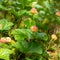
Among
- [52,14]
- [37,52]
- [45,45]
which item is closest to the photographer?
[37,52]

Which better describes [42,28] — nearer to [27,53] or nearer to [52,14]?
[52,14]

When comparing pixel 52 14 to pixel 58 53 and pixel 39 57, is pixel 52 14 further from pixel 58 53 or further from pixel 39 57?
pixel 39 57

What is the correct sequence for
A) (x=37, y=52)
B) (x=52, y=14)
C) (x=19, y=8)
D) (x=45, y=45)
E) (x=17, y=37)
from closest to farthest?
(x=37, y=52)
(x=17, y=37)
(x=45, y=45)
(x=52, y=14)
(x=19, y=8)

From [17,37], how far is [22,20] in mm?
549

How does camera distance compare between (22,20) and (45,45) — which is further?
(22,20)

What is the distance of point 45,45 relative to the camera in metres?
2.45

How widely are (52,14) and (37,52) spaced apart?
0.73m

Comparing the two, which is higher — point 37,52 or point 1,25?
point 1,25

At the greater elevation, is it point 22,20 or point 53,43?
point 22,20

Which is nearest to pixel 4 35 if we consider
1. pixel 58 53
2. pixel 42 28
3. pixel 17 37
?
pixel 17 37

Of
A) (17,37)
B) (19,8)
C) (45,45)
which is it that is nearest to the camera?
(17,37)

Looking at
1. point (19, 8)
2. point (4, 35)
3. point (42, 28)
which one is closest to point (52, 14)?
point (42, 28)

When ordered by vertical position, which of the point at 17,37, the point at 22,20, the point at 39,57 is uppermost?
the point at 22,20

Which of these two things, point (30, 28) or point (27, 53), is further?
point (30, 28)
